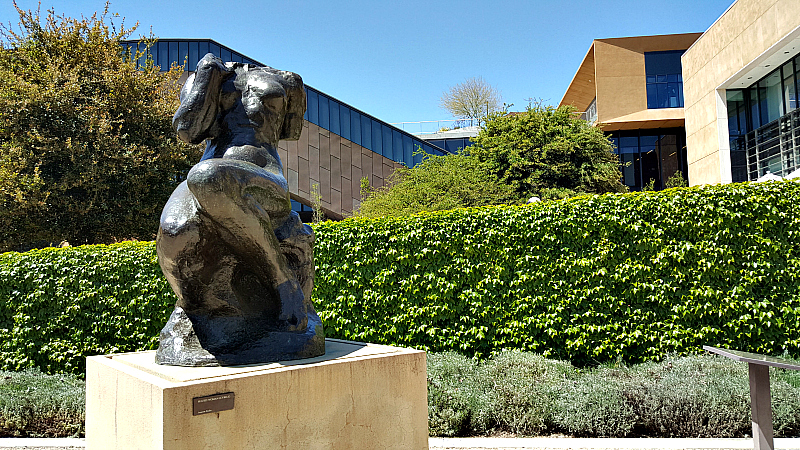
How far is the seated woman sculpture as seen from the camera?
3.18 meters

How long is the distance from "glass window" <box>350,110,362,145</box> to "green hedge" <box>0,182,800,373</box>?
18.7 meters

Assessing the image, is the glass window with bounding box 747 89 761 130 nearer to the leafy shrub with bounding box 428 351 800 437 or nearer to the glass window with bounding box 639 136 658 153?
the glass window with bounding box 639 136 658 153

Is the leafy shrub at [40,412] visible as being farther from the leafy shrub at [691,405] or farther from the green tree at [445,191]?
the green tree at [445,191]

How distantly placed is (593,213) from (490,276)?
1.73m

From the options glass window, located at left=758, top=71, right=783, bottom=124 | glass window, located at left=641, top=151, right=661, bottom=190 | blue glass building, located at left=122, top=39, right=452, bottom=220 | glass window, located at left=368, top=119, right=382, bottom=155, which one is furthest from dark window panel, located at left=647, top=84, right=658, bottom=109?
glass window, located at left=368, top=119, right=382, bottom=155

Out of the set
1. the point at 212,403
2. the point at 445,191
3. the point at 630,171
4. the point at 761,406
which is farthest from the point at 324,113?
the point at 212,403

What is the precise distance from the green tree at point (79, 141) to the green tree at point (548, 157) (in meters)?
9.75

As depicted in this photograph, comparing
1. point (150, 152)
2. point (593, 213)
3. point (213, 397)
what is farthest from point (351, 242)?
point (150, 152)

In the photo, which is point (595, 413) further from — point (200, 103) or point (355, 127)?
point (355, 127)

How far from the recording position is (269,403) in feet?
9.39

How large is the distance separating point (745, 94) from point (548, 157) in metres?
7.44

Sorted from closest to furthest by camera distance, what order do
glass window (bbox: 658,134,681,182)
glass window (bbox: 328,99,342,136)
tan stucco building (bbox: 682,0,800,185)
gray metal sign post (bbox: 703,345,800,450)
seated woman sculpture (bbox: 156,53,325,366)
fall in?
seated woman sculpture (bbox: 156,53,325,366), gray metal sign post (bbox: 703,345,800,450), tan stucco building (bbox: 682,0,800,185), glass window (bbox: 328,99,342,136), glass window (bbox: 658,134,681,182)

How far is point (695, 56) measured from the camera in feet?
72.7

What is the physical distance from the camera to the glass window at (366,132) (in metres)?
27.6
